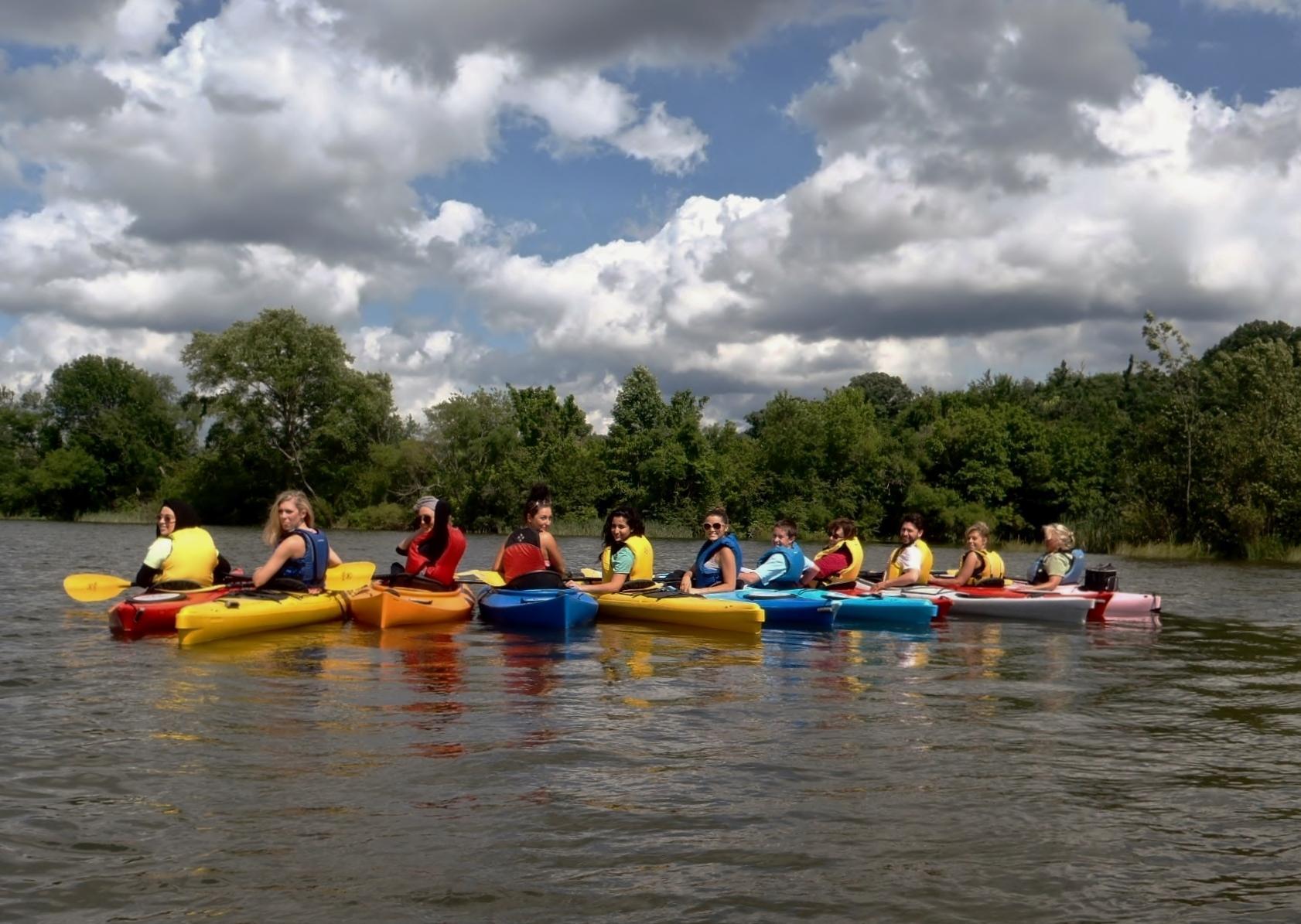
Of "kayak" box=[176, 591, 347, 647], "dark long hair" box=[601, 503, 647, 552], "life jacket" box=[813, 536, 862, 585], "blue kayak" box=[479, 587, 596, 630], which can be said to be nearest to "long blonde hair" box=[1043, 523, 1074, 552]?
"life jacket" box=[813, 536, 862, 585]

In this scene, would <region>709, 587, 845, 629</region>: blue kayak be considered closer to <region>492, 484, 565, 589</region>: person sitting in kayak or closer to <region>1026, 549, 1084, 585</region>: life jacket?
<region>492, 484, 565, 589</region>: person sitting in kayak

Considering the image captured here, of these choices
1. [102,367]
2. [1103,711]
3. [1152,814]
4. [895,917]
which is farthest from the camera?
[102,367]

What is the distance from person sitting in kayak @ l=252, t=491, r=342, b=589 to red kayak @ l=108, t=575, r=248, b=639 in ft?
2.14

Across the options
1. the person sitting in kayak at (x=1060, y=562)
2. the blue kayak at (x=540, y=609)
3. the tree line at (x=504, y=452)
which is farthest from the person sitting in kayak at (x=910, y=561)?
the tree line at (x=504, y=452)

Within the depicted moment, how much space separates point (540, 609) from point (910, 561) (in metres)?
4.64

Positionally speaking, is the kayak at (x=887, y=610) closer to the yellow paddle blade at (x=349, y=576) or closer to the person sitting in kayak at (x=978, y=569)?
the person sitting in kayak at (x=978, y=569)

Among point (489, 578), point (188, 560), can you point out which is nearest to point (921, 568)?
point (489, 578)

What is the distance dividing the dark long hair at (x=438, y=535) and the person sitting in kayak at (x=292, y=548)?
0.96m

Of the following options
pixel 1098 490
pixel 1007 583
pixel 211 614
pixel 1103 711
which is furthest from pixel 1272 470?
pixel 211 614

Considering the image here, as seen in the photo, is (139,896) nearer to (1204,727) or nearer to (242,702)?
(242,702)

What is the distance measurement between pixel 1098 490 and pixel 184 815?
44077 mm

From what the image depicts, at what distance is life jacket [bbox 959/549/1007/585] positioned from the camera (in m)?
13.3

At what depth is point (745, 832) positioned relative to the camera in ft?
14.5

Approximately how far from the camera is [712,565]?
462 inches
